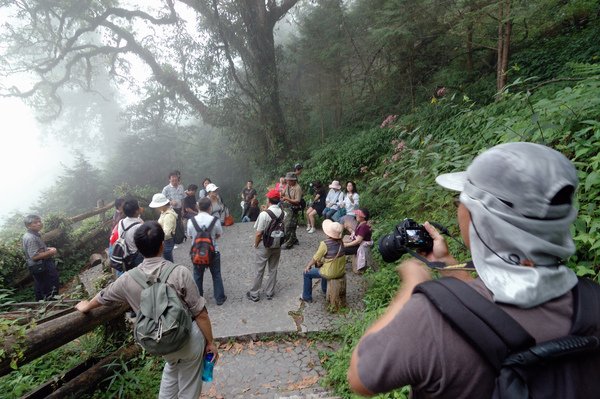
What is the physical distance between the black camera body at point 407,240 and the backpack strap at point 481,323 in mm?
917

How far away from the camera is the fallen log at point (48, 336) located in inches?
82.8

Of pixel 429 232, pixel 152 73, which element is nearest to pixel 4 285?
pixel 429 232

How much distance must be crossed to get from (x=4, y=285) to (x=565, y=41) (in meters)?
15.6

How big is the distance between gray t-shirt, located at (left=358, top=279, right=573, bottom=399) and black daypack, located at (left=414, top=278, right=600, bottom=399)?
24 mm

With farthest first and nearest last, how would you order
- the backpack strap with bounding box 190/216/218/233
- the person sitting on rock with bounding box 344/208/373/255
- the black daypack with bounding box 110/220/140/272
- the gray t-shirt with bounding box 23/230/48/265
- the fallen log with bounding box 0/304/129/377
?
the person sitting on rock with bounding box 344/208/373/255
the gray t-shirt with bounding box 23/230/48/265
the backpack strap with bounding box 190/216/218/233
the black daypack with bounding box 110/220/140/272
the fallen log with bounding box 0/304/129/377

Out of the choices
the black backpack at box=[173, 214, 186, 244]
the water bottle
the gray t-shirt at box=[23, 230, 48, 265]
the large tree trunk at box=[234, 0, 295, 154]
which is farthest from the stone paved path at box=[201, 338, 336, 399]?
the large tree trunk at box=[234, 0, 295, 154]

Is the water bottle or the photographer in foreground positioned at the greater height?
the photographer in foreground

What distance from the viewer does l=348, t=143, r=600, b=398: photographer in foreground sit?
30.3 inches

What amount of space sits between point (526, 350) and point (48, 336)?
300 centimetres

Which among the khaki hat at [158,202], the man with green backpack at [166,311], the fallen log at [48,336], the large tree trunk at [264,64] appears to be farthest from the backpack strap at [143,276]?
the large tree trunk at [264,64]

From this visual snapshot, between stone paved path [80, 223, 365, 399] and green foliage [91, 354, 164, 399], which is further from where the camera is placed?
stone paved path [80, 223, 365, 399]

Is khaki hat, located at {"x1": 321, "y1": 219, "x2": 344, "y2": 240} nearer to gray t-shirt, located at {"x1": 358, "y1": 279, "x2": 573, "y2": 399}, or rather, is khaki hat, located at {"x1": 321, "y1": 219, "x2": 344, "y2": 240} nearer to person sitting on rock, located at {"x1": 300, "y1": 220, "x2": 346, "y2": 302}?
person sitting on rock, located at {"x1": 300, "y1": 220, "x2": 346, "y2": 302}

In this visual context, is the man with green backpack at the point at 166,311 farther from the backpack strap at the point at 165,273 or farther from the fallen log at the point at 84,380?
the fallen log at the point at 84,380

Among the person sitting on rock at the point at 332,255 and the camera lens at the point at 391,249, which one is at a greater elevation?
the camera lens at the point at 391,249
